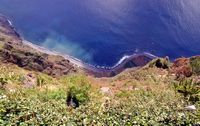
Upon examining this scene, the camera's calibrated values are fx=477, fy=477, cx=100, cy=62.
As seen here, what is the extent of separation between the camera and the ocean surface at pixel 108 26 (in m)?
126

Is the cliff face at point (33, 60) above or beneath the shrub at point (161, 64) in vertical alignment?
above

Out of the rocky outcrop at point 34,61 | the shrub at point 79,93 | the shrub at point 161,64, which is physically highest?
the rocky outcrop at point 34,61

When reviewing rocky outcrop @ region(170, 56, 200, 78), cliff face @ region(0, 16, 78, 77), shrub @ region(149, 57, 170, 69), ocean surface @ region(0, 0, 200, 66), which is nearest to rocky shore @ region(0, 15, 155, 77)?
cliff face @ region(0, 16, 78, 77)

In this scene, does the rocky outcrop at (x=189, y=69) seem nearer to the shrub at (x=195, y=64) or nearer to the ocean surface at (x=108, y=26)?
the shrub at (x=195, y=64)

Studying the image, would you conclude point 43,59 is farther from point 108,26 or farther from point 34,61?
point 108,26

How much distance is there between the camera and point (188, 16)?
429 feet

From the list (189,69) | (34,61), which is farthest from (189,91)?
(34,61)

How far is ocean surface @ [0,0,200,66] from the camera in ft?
415

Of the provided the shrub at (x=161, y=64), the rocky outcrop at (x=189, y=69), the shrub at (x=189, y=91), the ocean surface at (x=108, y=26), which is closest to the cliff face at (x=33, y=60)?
the ocean surface at (x=108, y=26)

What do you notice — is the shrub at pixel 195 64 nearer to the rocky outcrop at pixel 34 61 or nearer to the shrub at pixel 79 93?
the shrub at pixel 79 93

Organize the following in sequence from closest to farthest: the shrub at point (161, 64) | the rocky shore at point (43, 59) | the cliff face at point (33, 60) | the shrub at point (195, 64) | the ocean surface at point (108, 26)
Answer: the shrub at point (195, 64)
the shrub at point (161, 64)
the cliff face at point (33, 60)
the rocky shore at point (43, 59)
the ocean surface at point (108, 26)

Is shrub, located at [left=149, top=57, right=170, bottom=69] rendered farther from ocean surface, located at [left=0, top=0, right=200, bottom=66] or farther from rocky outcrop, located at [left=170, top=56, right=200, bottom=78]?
ocean surface, located at [left=0, top=0, right=200, bottom=66]

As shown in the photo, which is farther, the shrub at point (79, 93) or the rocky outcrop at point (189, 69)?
the rocky outcrop at point (189, 69)

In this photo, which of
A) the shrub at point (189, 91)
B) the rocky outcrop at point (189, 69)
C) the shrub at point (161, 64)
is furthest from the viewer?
the shrub at point (161, 64)
